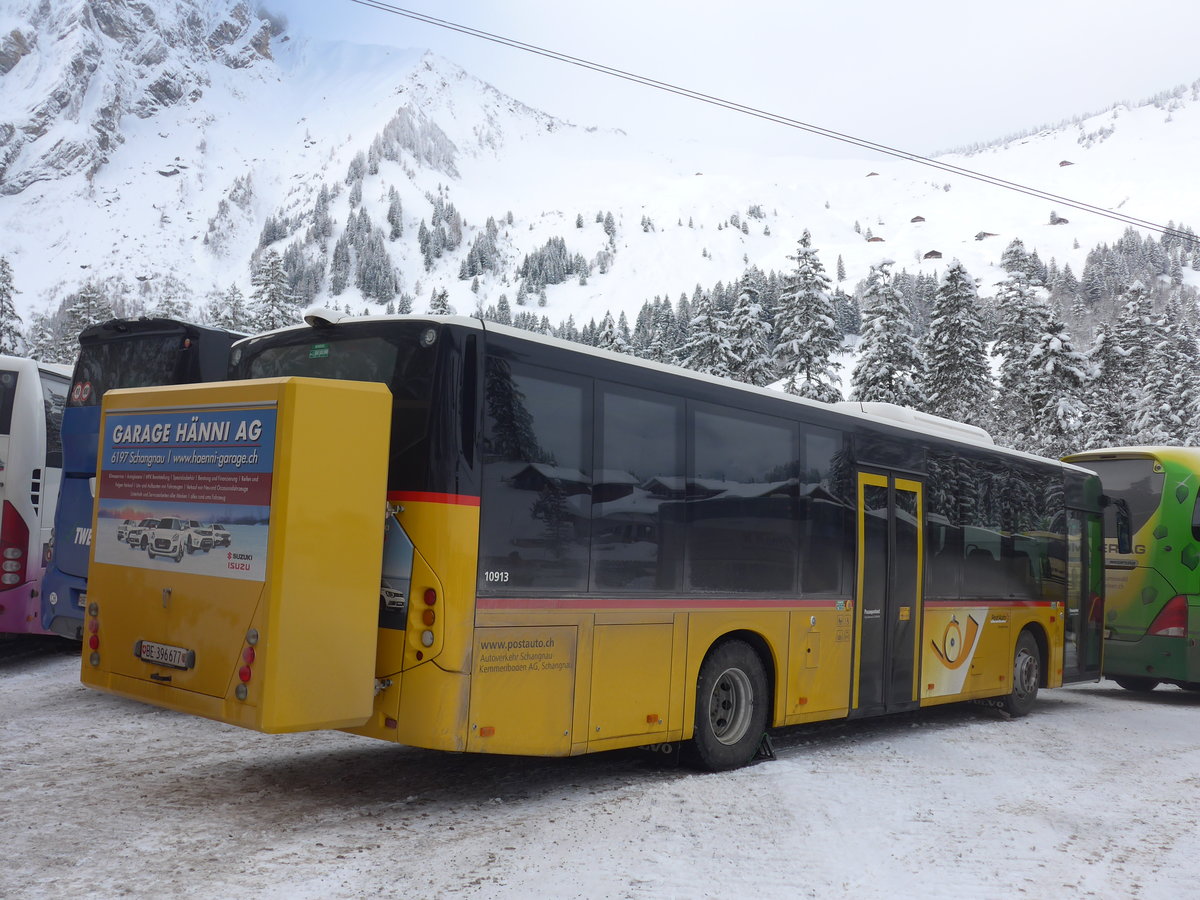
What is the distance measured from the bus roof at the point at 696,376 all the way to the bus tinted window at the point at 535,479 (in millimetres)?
256

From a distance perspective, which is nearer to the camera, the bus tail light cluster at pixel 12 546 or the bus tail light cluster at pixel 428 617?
the bus tail light cluster at pixel 428 617

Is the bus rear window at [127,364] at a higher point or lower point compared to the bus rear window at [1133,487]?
higher

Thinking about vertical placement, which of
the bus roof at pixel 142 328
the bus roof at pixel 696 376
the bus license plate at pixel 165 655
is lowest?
the bus license plate at pixel 165 655

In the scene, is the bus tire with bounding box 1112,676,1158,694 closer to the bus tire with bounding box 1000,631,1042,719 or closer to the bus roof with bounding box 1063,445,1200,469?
the bus roof with bounding box 1063,445,1200,469

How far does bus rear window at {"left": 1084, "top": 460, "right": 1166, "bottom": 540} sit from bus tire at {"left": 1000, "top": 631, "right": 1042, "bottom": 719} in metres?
3.23

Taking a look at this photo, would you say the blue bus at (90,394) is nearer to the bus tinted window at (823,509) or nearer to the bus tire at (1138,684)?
the bus tinted window at (823,509)

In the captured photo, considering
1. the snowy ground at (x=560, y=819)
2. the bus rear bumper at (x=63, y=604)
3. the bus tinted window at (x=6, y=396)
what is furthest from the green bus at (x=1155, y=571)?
the bus tinted window at (x=6, y=396)

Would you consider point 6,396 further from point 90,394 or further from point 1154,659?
point 1154,659

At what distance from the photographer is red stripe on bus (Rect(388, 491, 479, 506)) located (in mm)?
6574

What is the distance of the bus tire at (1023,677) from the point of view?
13.1 m

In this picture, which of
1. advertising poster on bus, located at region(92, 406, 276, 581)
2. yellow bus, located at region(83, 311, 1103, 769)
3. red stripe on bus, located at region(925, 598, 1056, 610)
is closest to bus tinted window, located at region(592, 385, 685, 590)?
yellow bus, located at region(83, 311, 1103, 769)

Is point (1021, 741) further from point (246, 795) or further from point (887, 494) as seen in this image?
point (246, 795)

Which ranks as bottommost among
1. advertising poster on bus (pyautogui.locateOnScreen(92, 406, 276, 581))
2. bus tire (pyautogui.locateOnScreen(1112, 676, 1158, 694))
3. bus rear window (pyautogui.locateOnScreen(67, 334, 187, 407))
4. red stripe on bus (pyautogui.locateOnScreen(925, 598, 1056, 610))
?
bus tire (pyautogui.locateOnScreen(1112, 676, 1158, 694))

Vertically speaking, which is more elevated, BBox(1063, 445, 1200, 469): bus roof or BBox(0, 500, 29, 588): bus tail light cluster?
BBox(1063, 445, 1200, 469): bus roof
